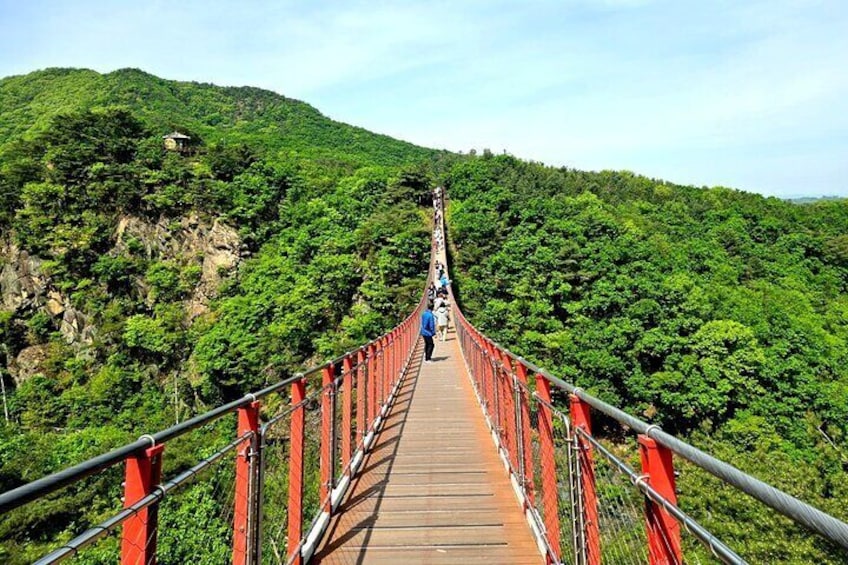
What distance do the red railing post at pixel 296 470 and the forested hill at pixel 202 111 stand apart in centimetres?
5814

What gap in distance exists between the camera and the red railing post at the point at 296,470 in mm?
2969

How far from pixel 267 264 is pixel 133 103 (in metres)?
52.2

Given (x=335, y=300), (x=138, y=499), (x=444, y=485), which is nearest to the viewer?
(x=138, y=499)

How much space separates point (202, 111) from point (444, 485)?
311 feet

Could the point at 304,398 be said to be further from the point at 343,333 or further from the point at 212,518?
the point at 343,333

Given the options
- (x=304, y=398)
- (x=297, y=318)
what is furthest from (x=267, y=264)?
(x=304, y=398)

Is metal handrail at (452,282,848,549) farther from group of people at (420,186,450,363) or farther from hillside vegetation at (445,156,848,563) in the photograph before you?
hillside vegetation at (445,156,848,563)

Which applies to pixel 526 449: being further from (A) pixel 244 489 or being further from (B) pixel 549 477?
(A) pixel 244 489

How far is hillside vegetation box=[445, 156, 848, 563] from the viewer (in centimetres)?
1833

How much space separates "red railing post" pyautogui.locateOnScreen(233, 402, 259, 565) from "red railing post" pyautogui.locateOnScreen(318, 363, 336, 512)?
54.7 inches

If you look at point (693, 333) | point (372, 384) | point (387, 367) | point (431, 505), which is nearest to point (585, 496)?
point (431, 505)

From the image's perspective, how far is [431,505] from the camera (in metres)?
4.01

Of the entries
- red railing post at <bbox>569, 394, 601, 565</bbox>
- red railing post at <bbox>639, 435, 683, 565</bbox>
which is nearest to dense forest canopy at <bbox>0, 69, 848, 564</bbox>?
red railing post at <bbox>569, 394, 601, 565</bbox>

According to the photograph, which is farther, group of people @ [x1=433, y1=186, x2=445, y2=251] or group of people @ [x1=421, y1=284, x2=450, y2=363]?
group of people @ [x1=433, y1=186, x2=445, y2=251]
